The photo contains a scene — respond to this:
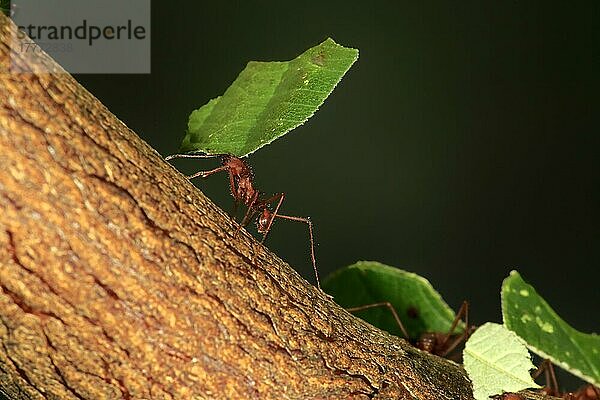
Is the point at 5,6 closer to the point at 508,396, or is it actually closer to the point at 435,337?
the point at 508,396

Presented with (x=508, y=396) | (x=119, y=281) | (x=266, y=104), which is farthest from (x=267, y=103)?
(x=508, y=396)

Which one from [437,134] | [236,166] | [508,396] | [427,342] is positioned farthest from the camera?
[437,134]

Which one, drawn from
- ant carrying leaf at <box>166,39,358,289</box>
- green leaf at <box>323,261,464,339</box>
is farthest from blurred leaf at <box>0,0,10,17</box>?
green leaf at <box>323,261,464,339</box>

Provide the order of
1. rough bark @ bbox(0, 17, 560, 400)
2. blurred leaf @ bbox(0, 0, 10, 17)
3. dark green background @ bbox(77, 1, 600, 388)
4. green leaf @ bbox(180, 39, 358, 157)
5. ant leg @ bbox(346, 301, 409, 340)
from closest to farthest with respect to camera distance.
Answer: rough bark @ bbox(0, 17, 560, 400) < blurred leaf @ bbox(0, 0, 10, 17) < green leaf @ bbox(180, 39, 358, 157) < ant leg @ bbox(346, 301, 409, 340) < dark green background @ bbox(77, 1, 600, 388)

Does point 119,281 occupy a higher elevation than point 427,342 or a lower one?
lower

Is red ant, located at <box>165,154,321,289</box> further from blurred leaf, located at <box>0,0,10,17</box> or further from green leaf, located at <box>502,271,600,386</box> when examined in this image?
blurred leaf, located at <box>0,0,10,17</box>

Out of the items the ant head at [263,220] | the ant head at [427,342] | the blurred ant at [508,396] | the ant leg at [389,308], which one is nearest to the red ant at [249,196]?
the ant head at [263,220]

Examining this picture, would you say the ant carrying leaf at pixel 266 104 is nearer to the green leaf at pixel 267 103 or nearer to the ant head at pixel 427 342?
the green leaf at pixel 267 103
